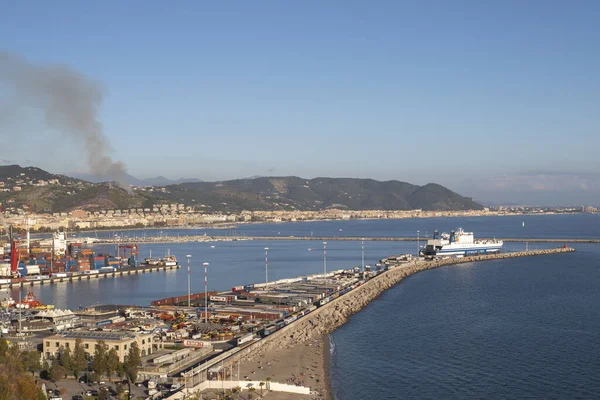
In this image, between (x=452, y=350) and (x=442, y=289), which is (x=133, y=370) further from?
(x=442, y=289)

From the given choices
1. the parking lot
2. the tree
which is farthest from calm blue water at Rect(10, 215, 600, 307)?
the parking lot

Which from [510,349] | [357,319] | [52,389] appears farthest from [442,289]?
[52,389]

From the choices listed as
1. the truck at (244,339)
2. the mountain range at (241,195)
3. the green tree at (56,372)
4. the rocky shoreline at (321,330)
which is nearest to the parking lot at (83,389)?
the green tree at (56,372)

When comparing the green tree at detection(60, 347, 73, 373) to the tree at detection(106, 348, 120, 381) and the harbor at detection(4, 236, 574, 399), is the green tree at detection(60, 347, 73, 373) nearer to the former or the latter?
the tree at detection(106, 348, 120, 381)

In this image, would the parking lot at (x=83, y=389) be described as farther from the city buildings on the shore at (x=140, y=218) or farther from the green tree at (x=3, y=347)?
the city buildings on the shore at (x=140, y=218)

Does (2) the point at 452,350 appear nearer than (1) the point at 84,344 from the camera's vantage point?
No

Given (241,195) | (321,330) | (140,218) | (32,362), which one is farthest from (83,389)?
A: (241,195)

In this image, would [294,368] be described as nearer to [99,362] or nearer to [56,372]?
[99,362]
